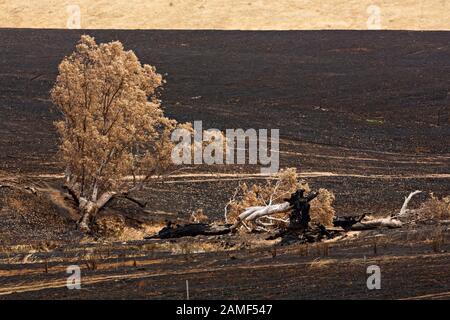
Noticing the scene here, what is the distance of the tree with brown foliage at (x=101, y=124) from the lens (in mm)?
27594

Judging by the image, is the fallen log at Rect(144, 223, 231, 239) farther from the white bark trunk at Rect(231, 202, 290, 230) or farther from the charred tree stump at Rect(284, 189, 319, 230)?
the charred tree stump at Rect(284, 189, 319, 230)

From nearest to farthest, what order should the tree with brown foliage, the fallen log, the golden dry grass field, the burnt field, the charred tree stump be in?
the burnt field < the charred tree stump < the fallen log < the tree with brown foliage < the golden dry grass field

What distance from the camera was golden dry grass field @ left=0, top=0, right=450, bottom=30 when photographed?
196 feet

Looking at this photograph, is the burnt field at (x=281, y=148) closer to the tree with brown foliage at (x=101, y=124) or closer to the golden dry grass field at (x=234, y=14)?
the tree with brown foliage at (x=101, y=124)

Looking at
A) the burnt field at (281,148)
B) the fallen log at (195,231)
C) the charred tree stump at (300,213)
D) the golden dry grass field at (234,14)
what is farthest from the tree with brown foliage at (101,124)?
the golden dry grass field at (234,14)

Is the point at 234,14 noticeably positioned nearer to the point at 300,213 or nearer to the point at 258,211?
the point at 258,211

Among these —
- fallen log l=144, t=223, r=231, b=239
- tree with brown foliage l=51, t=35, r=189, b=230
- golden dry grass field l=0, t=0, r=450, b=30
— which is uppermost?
golden dry grass field l=0, t=0, r=450, b=30

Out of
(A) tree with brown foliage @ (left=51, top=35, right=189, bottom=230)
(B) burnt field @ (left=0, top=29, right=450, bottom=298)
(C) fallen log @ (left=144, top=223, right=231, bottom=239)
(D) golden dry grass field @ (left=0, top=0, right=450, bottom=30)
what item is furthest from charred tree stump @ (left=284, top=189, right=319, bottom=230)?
(D) golden dry grass field @ (left=0, top=0, right=450, bottom=30)

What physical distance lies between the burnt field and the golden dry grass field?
1795mm

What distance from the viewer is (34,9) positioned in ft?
206

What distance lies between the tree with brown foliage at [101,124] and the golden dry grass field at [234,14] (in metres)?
30.6

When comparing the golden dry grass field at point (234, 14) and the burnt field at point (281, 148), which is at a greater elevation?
the golden dry grass field at point (234, 14)

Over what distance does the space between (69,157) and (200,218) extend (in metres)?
3.83
